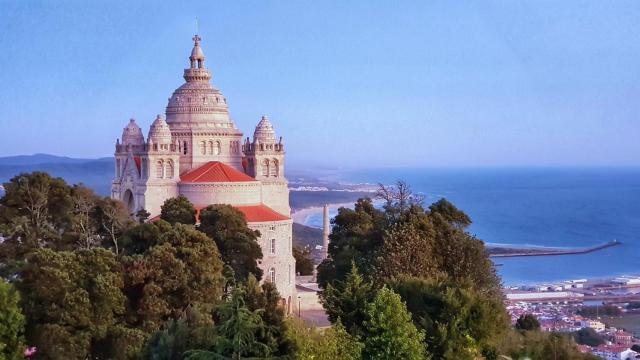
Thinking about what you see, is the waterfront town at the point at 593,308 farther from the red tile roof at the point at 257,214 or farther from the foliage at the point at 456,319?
the foliage at the point at 456,319

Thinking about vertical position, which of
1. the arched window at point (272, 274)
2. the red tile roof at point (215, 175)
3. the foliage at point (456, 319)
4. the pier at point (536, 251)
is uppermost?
the red tile roof at point (215, 175)

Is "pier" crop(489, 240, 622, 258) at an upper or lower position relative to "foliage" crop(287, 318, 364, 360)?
lower

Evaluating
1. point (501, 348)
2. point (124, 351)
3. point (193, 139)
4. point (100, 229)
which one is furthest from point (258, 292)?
point (193, 139)

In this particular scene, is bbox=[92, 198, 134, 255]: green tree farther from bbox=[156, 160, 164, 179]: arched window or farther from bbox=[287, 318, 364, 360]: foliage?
bbox=[287, 318, 364, 360]: foliage

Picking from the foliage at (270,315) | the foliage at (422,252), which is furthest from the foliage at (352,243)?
the foliage at (270,315)

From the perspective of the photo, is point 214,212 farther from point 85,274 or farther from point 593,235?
point 593,235

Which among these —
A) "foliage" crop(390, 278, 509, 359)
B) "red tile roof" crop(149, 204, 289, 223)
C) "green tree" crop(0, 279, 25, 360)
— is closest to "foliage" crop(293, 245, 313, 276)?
"red tile roof" crop(149, 204, 289, 223)

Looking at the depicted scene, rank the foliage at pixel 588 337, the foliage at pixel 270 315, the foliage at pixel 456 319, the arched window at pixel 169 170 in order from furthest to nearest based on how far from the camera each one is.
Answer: the foliage at pixel 588 337, the arched window at pixel 169 170, the foliage at pixel 456 319, the foliage at pixel 270 315
